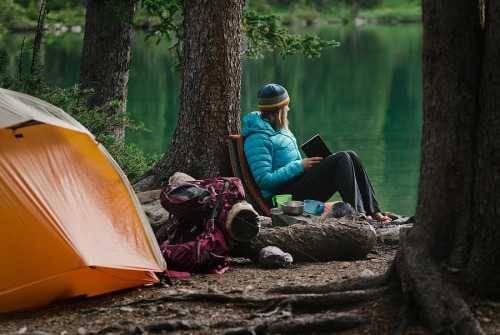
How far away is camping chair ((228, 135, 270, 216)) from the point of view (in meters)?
5.39

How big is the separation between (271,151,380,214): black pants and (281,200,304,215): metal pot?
39 cm

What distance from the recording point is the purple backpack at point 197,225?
406cm

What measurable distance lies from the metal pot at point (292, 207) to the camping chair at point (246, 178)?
1.64 ft

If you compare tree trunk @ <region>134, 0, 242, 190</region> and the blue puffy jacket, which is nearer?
the blue puffy jacket

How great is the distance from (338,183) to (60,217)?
2408 mm

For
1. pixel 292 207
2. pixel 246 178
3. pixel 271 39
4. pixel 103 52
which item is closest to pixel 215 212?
pixel 292 207

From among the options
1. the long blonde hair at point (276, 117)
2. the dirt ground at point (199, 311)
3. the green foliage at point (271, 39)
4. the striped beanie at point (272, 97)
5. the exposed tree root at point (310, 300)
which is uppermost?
the green foliage at point (271, 39)

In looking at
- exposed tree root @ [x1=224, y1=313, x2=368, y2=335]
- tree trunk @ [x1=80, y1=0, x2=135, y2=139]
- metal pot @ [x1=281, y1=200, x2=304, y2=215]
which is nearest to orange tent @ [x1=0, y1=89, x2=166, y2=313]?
exposed tree root @ [x1=224, y1=313, x2=368, y2=335]

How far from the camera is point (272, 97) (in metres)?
5.28

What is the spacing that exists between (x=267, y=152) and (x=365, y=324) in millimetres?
2627

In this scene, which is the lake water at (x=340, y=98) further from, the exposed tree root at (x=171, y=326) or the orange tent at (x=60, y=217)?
the exposed tree root at (x=171, y=326)

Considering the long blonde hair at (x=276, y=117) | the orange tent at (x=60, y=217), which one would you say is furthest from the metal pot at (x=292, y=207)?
the orange tent at (x=60, y=217)

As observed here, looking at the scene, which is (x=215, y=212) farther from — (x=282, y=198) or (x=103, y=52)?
(x=103, y=52)

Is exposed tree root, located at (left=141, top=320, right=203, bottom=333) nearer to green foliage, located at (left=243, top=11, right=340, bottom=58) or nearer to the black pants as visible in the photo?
the black pants
